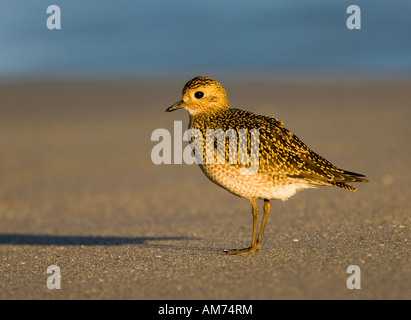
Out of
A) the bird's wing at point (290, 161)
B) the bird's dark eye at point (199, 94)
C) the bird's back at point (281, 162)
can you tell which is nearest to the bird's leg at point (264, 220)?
the bird's back at point (281, 162)

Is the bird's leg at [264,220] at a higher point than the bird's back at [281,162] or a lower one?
lower

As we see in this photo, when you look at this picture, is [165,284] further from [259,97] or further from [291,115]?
[259,97]

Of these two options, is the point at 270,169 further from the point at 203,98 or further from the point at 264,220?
the point at 203,98

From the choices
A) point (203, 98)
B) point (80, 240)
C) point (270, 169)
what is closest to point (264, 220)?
point (270, 169)

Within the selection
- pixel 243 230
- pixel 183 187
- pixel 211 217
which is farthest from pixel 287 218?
pixel 183 187

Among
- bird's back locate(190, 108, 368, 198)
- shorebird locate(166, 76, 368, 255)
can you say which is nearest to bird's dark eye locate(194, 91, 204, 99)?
shorebird locate(166, 76, 368, 255)

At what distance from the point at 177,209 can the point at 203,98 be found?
4027 mm

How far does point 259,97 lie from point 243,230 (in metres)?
12.8

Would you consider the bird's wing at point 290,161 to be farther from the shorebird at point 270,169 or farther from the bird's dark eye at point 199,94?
the bird's dark eye at point 199,94

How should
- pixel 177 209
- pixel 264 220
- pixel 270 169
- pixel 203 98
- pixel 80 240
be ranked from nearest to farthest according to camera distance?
1. pixel 270 169
2. pixel 264 220
3. pixel 203 98
4. pixel 80 240
5. pixel 177 209

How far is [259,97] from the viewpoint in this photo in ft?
66.6

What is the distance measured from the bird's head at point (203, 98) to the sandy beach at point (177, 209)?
4.83ft

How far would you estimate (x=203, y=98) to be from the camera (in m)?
6.13

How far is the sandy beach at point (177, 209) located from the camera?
16.3 ft
